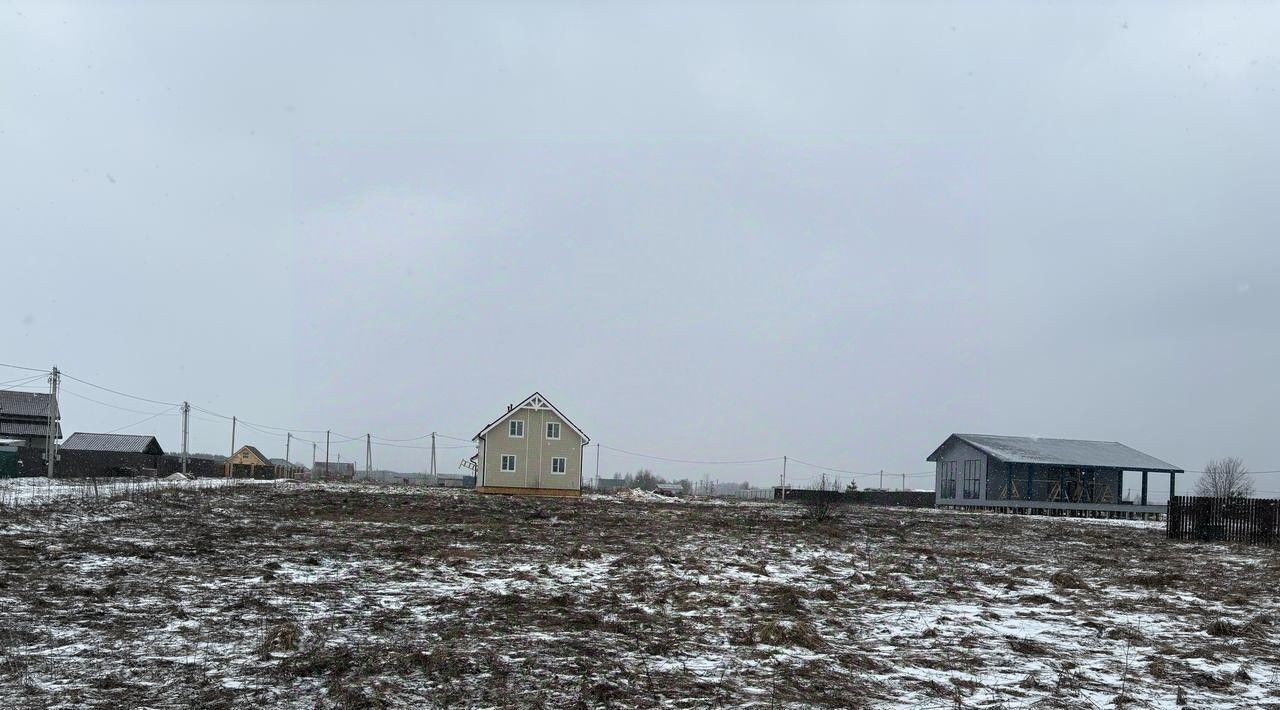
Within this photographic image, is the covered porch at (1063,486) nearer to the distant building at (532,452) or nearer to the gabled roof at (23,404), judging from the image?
the distant building at (532,452)

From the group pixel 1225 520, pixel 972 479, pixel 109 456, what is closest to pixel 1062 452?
pixel 972 479

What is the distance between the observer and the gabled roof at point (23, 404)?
67.4m

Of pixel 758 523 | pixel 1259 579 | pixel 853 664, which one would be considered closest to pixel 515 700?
pixel 853 664

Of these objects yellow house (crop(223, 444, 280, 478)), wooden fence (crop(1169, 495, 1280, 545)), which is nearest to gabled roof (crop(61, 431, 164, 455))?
yellow house (crop(223, 444, 280, 478))

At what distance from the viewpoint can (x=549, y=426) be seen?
53.2 meters

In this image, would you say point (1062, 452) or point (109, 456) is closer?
point (1062, 452)

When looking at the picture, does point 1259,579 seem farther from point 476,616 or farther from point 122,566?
point 122,566

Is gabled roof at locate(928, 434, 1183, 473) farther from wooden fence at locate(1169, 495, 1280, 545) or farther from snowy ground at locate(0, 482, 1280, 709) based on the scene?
snowy ground at locate(0, 482, 1280, 709)

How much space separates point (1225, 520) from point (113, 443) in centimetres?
7720

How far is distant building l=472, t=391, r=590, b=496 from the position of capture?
52156mm

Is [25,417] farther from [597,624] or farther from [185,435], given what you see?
[597,624]

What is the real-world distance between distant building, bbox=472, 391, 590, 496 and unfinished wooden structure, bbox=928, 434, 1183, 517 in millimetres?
23689

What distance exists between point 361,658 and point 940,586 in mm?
8958

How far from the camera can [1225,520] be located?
26.1 meters
